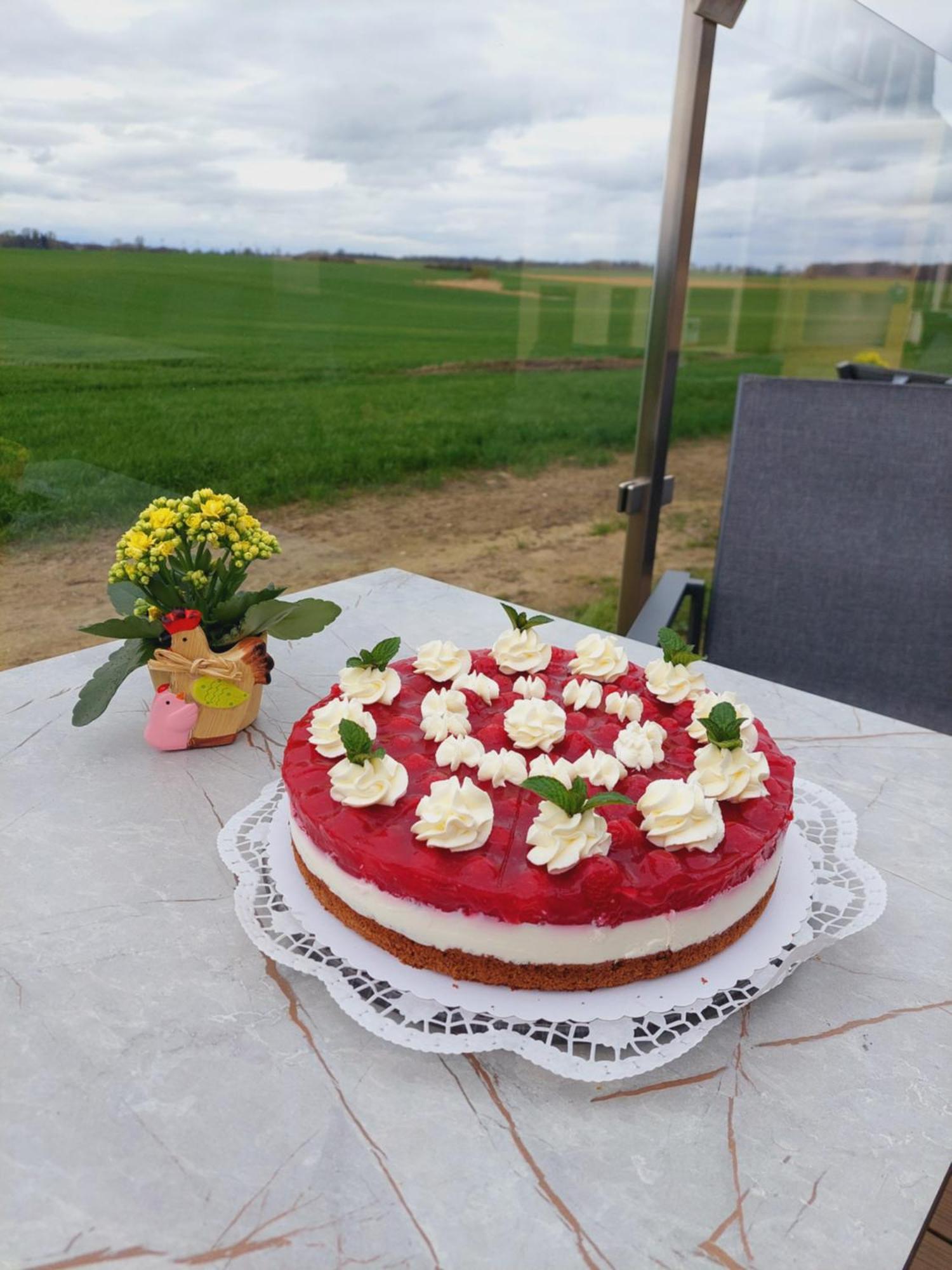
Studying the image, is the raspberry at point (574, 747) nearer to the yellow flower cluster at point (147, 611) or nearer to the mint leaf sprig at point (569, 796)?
the mint leaf sprig at point (569, 796)

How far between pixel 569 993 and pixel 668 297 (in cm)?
259

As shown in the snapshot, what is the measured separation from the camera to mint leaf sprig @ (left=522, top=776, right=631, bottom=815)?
2.55ft

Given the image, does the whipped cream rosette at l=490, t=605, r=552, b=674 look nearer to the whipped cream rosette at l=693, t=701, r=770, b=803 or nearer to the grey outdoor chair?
the whipped cream rosette at l=693, t=701, r=770, b=803

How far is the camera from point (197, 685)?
3.92ft

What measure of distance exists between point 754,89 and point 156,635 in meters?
2.77

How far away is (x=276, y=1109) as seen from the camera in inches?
27.7

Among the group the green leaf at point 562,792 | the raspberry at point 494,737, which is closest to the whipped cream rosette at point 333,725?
the raspberry at point 494,737

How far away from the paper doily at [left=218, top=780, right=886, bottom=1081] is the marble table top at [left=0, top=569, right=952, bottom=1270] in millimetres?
25

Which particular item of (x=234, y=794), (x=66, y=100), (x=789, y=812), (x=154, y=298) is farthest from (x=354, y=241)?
(x=789, y=812)

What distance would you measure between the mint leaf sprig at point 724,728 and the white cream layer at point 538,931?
14 cm

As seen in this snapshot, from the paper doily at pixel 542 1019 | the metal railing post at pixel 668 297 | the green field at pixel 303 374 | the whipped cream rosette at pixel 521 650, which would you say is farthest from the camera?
the metal railing post at pixel 668 297

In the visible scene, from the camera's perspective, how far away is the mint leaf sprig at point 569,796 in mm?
776

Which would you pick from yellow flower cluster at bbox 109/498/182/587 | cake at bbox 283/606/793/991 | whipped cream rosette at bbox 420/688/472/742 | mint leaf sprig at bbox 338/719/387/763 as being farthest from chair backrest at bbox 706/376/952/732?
mint leaf sprig at bbox 338/719/387/763

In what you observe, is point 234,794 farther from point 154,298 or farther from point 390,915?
point 154,298
